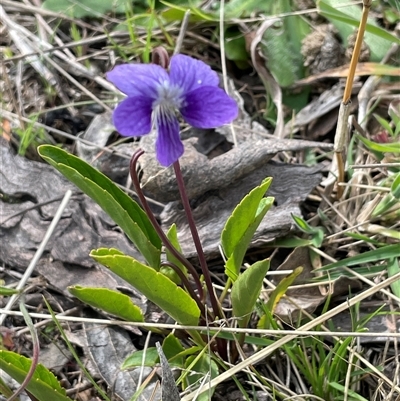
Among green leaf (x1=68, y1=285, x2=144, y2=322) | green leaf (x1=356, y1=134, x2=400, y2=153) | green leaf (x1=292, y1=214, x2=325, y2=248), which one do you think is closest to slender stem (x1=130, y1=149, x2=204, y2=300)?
green leaf (x1=68, y1=285, x2=144, y2=322)

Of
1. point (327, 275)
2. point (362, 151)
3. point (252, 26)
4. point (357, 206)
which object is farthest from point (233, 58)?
point (327, 275)

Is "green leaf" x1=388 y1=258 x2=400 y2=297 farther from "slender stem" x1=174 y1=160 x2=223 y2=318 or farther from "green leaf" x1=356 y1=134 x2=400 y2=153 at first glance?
"slender stem" x1=174 y1=160 x2=223 y2=318

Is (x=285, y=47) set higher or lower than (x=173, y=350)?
higher

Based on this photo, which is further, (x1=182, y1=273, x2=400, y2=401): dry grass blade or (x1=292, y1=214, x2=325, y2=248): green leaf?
(x1=292, y1=214, x2=325, y2=248): green leaf

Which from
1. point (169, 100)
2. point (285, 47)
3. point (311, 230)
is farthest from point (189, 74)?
point (285, 47)

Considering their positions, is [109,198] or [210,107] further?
[109,198]

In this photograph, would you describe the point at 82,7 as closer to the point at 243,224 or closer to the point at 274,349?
the point at 243,224
